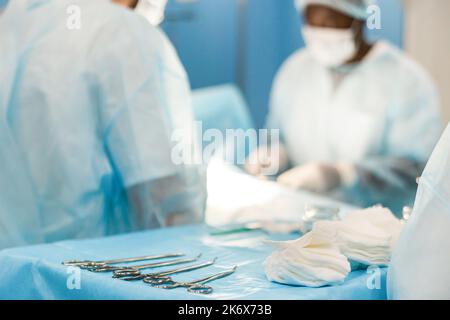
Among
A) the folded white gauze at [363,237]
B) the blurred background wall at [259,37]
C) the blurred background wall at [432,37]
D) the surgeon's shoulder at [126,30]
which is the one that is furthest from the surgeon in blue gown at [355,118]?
the folded white gauze at [363,237]

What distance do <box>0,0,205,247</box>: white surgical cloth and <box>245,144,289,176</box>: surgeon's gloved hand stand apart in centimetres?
98

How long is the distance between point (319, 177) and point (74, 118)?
4.45 ft

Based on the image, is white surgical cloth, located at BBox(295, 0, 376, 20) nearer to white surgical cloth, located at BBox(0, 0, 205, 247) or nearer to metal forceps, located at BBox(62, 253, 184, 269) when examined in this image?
white surgical cloth, located at BBox(0, 0, 205, 247)

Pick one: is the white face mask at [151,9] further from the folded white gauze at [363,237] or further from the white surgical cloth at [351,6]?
the white surgical cloth at [351,6]

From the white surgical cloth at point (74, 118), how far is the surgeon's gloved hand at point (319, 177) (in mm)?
1068

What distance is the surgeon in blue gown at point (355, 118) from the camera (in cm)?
299

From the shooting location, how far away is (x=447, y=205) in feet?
3.97

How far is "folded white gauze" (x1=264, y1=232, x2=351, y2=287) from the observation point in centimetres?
127

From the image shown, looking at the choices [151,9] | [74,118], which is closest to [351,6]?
[151,9]

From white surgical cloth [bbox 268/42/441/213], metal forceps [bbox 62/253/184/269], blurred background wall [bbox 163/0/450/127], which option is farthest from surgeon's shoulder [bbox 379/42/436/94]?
metal forceps [bbox 62/253/184/269]

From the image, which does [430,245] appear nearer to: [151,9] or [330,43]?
[151,9]
